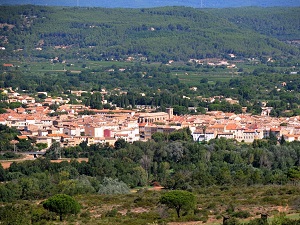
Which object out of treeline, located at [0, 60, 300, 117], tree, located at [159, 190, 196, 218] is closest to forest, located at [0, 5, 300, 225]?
tree, located at [159, 190, 196, 218]

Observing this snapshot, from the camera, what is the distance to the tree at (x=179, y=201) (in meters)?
21.7

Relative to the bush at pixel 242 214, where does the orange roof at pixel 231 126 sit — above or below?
below

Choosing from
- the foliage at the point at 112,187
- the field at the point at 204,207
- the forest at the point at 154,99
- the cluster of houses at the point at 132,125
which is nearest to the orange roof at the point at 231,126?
the cluster of houses at the point at 132,125

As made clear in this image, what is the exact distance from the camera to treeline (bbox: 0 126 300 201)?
28.2m

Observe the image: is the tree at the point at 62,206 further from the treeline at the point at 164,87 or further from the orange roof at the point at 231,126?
the treeline at the point at 164,87

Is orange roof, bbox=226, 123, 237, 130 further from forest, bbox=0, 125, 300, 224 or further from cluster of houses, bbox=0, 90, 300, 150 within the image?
forest, bbox=0, 125, 300, 224

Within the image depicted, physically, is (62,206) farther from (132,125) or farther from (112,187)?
(132,125)

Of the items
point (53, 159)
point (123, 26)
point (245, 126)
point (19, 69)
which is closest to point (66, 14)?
point (123, 26)

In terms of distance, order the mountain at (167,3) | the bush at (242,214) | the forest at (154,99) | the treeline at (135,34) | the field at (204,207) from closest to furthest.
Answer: the bush at (242,214) < the field at (204,207) < the forest at (154,99) < the treeline at (135,34) < the mountain at (167,3)

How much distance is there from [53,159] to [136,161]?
3.68 metres

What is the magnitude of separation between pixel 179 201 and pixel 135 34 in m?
98.4

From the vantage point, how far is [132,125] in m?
47.5

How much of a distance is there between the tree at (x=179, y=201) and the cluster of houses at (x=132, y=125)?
66.3 feet

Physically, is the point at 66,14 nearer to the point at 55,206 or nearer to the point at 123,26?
the point at 123,26
